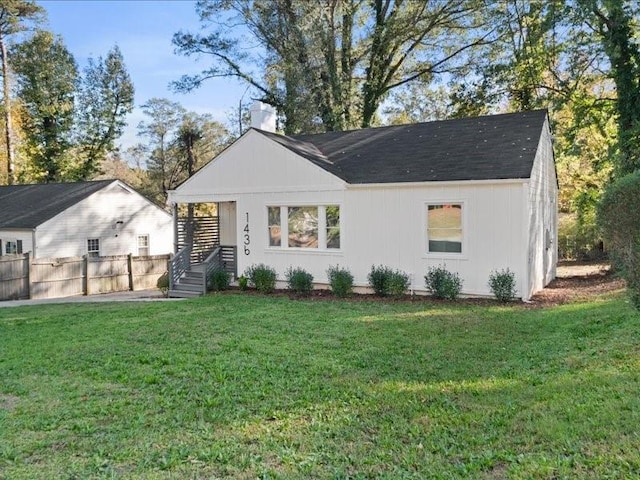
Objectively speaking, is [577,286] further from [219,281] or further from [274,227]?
[219,281]

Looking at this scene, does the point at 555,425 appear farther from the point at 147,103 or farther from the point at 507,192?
the point at 147,103

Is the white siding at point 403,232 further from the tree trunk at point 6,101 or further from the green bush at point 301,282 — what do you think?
the tree trunk at point 6,101

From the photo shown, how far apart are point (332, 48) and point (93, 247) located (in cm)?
1620

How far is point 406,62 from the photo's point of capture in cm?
2936

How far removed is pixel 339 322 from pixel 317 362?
9.58 ft

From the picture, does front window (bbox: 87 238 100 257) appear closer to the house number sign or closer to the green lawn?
the house number sign

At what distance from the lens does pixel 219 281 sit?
49.5 ft

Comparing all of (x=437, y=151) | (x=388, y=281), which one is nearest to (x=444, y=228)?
(x=388, y=281)

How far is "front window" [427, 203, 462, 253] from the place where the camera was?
1222cm

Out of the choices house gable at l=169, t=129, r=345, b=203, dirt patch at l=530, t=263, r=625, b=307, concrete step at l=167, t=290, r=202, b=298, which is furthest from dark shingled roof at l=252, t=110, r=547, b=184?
concrete step at l=167, t=290, r=202, b=298

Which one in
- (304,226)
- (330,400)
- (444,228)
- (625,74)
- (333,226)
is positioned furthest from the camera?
(625,74)

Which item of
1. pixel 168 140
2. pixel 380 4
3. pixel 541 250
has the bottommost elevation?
pixel 541 250

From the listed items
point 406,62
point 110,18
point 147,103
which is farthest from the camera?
point 147,103

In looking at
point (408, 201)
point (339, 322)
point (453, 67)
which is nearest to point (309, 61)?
point (453, 67)
